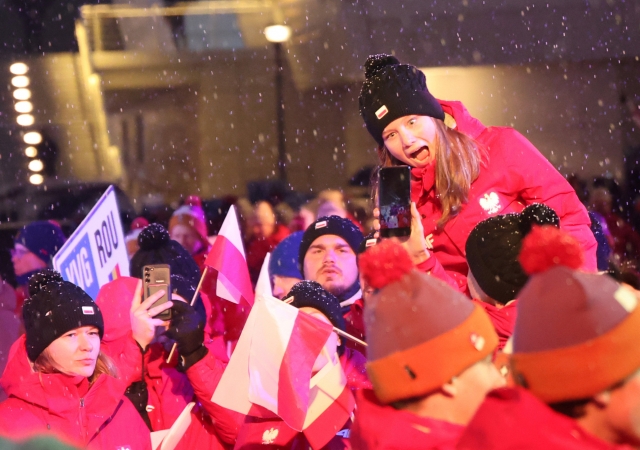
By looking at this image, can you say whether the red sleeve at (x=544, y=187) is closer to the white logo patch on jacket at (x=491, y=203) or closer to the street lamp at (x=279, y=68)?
the white logo patch on jacket at (x=491, y=203)

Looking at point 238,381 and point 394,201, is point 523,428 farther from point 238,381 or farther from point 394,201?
point 238,381

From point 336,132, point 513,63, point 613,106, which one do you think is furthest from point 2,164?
point 613,106

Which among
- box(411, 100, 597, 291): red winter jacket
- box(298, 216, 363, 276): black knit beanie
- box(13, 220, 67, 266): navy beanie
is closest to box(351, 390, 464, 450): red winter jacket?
box(411, 100, 597, 291): red winter jacket

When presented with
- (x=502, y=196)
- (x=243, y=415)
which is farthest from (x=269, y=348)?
(x=502, y=196)

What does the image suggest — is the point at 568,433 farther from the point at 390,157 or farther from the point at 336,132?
the point at 336,132

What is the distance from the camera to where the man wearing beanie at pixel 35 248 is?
7.42 m

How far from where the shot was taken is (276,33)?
10953 millimetres

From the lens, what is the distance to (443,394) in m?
1.87

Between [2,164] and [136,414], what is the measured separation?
8.14 meters

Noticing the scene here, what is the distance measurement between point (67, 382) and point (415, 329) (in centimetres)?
224

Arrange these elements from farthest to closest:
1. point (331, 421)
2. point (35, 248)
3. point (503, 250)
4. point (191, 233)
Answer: point (35, 248)
point (191, 233)
point (331, 421)
point (503, 250)

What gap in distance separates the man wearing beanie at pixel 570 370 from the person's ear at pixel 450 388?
6.0 inches

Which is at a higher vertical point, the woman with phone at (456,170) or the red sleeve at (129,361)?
the woman with phone at (456,170)

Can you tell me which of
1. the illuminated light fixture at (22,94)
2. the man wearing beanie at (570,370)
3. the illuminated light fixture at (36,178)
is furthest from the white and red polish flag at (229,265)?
the illuminated light fixture at (22,94)
